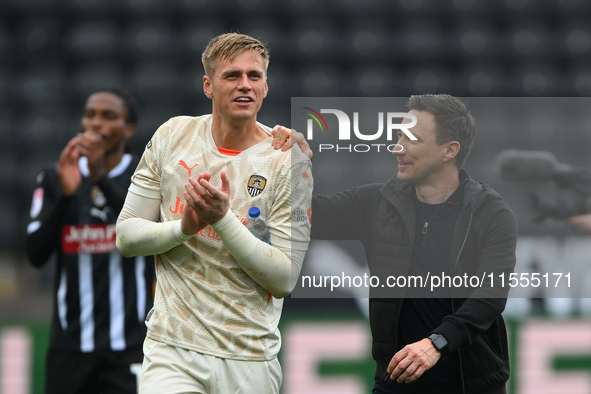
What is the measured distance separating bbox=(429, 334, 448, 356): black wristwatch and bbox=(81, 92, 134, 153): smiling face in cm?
209

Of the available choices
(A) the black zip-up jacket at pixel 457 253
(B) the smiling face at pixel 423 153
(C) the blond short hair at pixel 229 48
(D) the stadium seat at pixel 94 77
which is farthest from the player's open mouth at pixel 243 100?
(D) the stadium seat at pixel 94 77

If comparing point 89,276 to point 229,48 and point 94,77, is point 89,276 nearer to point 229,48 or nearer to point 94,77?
point 229,48

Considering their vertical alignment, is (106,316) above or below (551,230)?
below

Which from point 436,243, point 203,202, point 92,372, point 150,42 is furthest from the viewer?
point 150,42

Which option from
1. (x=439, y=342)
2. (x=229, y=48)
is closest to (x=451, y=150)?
(x=439, y=342)

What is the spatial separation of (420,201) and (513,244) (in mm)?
349

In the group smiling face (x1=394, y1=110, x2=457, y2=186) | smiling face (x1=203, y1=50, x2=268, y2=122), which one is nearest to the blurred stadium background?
smiling face (x1=203, y1=50, x2=268, y2=122)

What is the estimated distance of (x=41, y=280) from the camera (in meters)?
5.36

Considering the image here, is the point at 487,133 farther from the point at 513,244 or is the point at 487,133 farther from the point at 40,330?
the point at 40,330

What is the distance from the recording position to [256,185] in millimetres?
2553

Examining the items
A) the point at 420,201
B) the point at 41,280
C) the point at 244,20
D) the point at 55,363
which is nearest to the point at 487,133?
the point at 420,201

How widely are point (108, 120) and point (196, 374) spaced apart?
1.80 m

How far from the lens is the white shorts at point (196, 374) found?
8.14ft

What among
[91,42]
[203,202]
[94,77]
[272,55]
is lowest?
[203,202]
